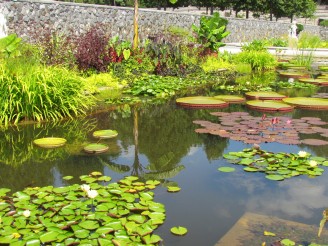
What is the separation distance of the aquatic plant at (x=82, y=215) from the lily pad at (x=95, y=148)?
99 centimetres

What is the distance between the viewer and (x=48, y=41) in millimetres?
9750

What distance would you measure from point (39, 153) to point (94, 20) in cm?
908

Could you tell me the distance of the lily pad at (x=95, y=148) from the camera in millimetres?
4988

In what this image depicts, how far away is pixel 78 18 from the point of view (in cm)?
1262

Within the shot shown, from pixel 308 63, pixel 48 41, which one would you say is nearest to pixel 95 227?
pixel 48 41

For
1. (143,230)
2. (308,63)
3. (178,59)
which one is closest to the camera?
(143,230)

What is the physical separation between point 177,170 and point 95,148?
1073 millimetres

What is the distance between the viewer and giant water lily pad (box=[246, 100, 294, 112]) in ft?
23.9

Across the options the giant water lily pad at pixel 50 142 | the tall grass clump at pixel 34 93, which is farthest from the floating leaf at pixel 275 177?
the tall grass clump at pixel 34 93

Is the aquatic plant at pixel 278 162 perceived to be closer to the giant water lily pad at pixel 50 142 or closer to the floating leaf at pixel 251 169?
the floating leaf at pixel 251 169

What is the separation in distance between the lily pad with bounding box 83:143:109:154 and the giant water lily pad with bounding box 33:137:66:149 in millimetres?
377

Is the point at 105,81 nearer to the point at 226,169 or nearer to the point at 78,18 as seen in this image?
the point at 78,18

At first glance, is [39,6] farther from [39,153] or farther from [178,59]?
[39,153]

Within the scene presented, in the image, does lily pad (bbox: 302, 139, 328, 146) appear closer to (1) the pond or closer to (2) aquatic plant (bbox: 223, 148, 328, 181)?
(1) the pond
